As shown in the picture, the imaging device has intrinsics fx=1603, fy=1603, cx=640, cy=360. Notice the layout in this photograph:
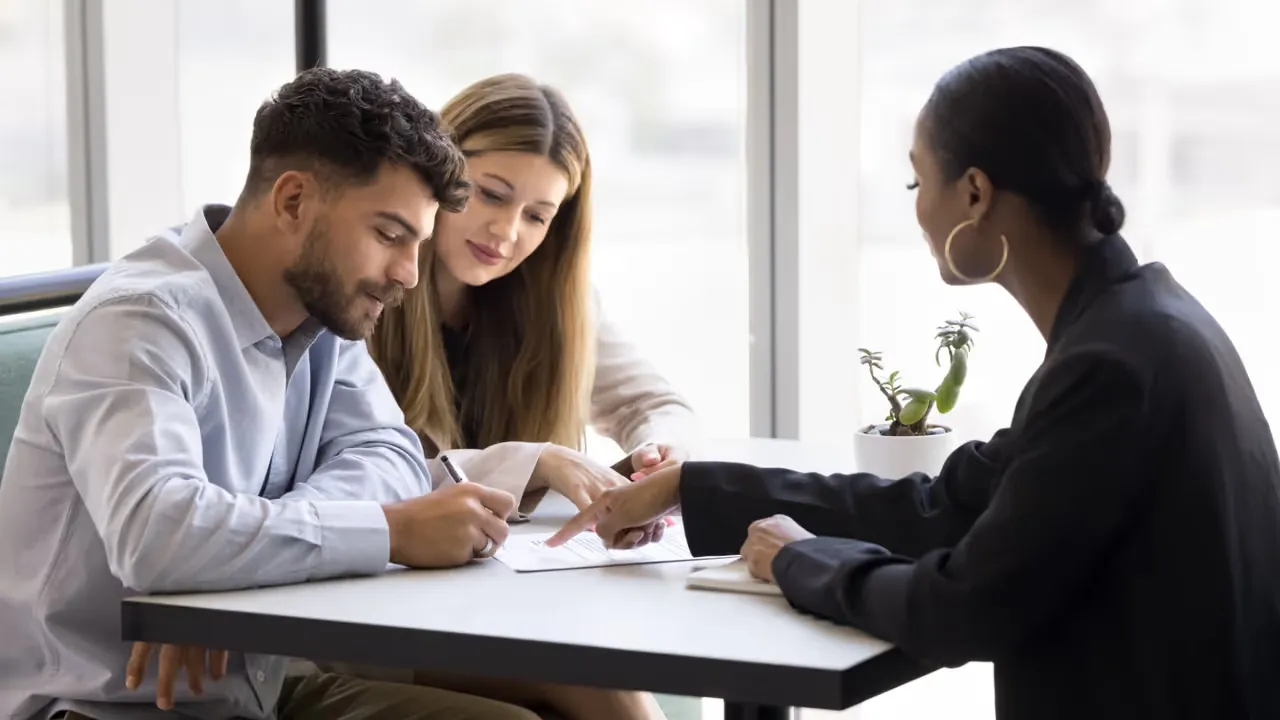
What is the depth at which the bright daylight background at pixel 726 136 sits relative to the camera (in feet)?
10.2

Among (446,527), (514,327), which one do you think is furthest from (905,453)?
(514,327)

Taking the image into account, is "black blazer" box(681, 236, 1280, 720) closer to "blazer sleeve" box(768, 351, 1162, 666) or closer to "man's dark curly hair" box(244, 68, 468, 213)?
"blazer sleeve" box(768, 351, 1162, 666)

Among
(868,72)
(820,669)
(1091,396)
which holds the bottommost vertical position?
(820,669)

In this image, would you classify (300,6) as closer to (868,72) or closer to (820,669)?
(868,72)

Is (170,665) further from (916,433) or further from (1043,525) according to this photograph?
(916,433)

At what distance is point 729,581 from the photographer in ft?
5.34

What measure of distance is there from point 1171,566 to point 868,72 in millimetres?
2125

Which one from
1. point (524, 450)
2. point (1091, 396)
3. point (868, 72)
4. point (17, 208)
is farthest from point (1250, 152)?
point (17, 208)

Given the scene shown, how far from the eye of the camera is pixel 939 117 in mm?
1544

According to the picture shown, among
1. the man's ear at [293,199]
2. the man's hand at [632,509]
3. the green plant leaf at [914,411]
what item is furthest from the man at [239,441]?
the green plant leaf at [914,411]

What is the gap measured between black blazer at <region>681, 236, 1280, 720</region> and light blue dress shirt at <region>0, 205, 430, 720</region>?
1.93 feet

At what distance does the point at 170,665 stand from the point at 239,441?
0.96 ft

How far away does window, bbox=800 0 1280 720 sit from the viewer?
308 centimetres

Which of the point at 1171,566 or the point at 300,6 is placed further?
the point at 300,6
